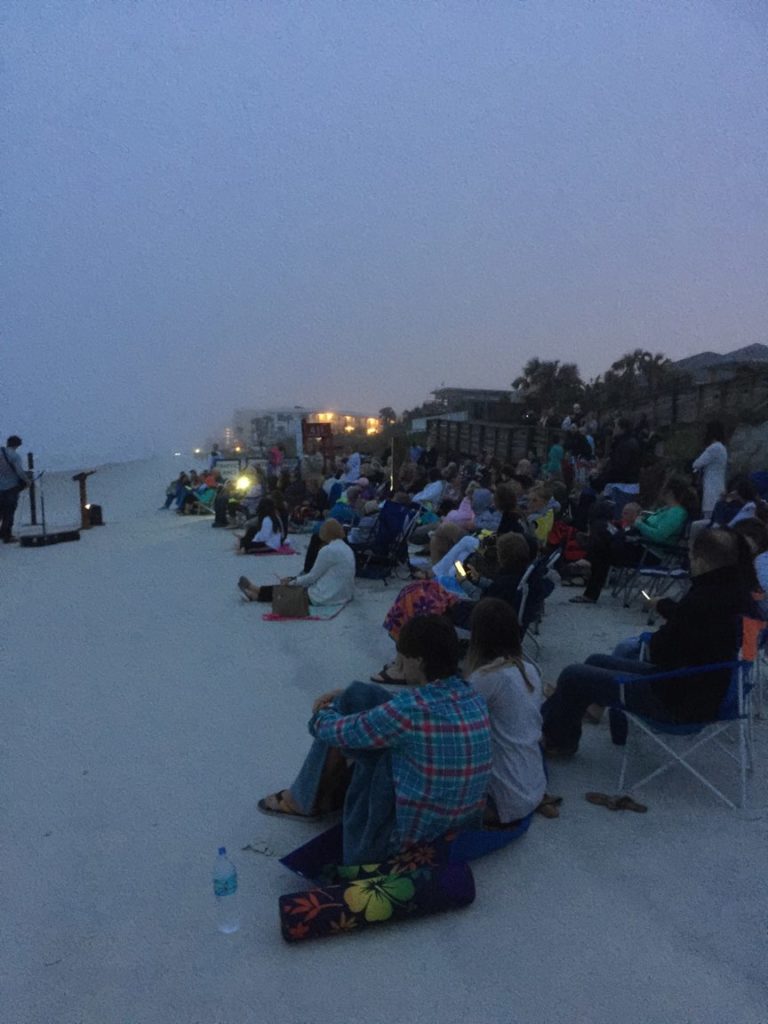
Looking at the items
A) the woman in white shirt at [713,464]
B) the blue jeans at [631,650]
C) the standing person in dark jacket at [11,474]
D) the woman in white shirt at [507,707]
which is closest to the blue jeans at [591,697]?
the blue jeans at [631,650]

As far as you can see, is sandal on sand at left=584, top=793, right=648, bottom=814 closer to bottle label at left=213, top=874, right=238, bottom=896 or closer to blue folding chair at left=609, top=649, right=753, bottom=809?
blue folding chair at left=609, top=649, right=753, bottom=809

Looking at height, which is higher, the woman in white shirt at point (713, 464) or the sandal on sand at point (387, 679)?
the woman in white shirt at point (713, 464)

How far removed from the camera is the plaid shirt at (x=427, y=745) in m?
2.80

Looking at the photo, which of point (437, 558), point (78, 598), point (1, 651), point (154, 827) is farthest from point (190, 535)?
point (154, 827)

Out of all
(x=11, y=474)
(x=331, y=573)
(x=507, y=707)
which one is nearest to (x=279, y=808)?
(x=507, y=707)

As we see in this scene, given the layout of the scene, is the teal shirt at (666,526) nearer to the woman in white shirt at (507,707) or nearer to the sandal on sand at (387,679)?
the sandal on sand at (387,679)

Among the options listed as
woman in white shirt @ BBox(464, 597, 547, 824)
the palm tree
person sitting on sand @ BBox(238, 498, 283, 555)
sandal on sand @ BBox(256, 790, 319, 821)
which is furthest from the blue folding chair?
the palm tree

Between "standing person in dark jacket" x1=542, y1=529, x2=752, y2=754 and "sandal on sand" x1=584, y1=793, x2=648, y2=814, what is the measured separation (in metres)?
0.39

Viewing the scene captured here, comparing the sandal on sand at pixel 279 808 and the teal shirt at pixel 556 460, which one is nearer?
the sandal on sand at pixel 279 808

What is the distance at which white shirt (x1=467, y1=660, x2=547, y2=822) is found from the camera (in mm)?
3205

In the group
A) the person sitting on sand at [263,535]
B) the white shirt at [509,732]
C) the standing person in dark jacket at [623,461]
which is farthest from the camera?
the person sitting on sand at [263,535]

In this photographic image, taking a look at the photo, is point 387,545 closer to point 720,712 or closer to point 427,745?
point 720,712

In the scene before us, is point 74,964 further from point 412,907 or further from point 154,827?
point 412,907

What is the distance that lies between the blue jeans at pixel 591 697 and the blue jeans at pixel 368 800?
3.66 feet
